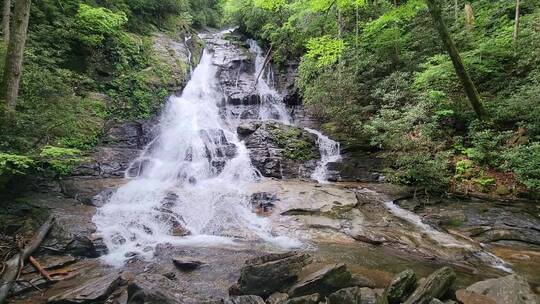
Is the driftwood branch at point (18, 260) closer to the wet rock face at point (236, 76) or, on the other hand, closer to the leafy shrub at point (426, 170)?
the leafy shrub at point (426, 170)

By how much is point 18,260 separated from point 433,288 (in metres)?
6.81

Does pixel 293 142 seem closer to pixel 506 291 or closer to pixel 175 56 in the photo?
pixel 175 56

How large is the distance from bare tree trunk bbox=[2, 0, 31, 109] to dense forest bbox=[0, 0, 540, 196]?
11.4 inches

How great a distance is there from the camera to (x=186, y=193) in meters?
10.5

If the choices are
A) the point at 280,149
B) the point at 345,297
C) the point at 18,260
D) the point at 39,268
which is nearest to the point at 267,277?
the point at 345,297

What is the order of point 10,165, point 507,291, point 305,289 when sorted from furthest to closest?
point 10,165
point 305,289
point 507,291

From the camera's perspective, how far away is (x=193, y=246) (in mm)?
7695

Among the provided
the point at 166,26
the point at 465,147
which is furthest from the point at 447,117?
the point at 166,26

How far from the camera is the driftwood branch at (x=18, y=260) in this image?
5391 mm

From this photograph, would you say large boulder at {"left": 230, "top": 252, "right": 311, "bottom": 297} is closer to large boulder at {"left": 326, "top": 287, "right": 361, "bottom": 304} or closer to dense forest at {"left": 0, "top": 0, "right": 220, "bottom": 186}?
large boulder at {"left": 326, "top": 287, "right": 361, "bottom": 304}

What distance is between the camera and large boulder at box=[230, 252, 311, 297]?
5.29 meters

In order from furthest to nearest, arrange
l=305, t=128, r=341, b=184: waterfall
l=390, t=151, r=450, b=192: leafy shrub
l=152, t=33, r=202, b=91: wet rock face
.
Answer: l=152, t=33, r=202, b=91: wet rock face, l=305, t=128, r=341, b=184: waterfall, l=390, t=151, r=450, b=192: leafy shrub

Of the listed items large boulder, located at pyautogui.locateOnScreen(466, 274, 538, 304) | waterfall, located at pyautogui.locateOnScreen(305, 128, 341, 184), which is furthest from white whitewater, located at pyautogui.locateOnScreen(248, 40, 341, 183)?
large boulder, located at pyautogui.locateOnScreen(466, 274, 538, 304)

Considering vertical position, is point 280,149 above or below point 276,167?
above
